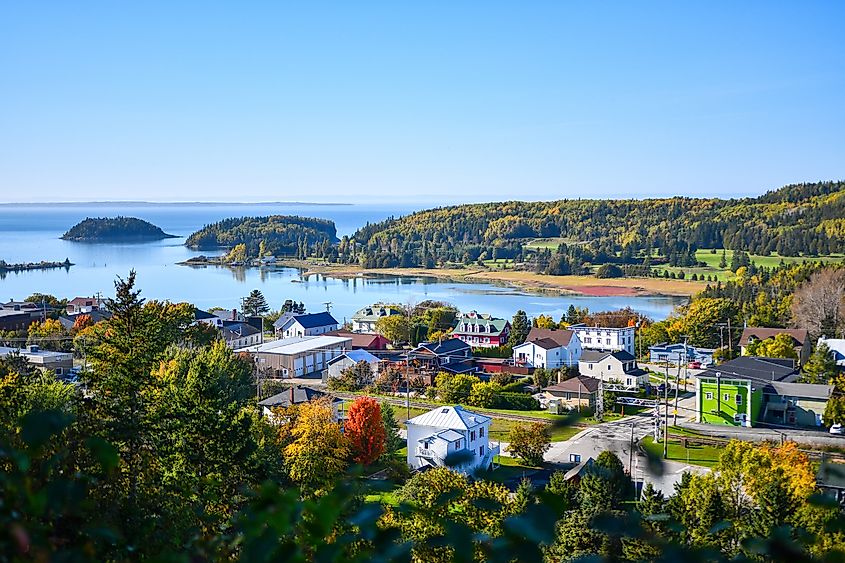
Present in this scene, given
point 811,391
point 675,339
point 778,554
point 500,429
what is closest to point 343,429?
point 500,429

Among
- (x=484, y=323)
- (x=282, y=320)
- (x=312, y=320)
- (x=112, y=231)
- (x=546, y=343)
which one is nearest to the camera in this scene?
(x=546, y=343)

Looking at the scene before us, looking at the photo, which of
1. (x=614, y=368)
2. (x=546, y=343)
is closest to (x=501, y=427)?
(x=614, y=368)

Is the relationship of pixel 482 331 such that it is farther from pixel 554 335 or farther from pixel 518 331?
pixel 554 335

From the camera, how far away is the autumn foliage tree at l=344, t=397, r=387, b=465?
29.8ft

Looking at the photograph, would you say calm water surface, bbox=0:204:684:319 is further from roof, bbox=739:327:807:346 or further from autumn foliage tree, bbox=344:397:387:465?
autumn foliage tree, bbox=344:397:387:465

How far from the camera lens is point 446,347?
17.0 metres

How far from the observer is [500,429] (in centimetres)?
1158

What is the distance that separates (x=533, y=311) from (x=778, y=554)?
2548cm

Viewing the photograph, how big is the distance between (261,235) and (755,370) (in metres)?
49.1

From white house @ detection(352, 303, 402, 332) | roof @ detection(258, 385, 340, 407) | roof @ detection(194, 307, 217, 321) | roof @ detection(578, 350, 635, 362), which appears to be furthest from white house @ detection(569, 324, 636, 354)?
roof @ detection(194, 307, 217, 321)

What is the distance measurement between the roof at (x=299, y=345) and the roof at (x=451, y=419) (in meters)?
6.95

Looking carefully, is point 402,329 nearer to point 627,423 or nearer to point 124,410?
point 627,423

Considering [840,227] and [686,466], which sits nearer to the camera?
[686,466]

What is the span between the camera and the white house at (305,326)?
64.5 ft
